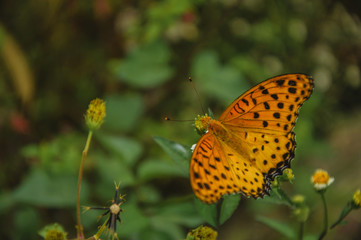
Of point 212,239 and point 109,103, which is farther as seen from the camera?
point 109,103

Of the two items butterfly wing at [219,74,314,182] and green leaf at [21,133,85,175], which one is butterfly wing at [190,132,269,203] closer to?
butterfly wing at [219,74,314,182]

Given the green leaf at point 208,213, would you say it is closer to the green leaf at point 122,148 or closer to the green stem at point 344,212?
the green stem at point 344,212

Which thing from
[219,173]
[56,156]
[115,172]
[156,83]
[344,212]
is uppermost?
[156,83]

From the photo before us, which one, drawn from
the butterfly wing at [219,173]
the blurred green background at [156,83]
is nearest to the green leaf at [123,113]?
the blurred green background at [156,83]

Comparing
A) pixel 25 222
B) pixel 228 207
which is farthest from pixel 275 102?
pixel 25 222

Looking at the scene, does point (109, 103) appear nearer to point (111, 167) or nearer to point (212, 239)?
point (111, 167)

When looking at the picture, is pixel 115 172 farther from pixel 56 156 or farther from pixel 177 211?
pixel 177 211

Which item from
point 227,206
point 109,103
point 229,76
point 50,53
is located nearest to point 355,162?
point 229,76
